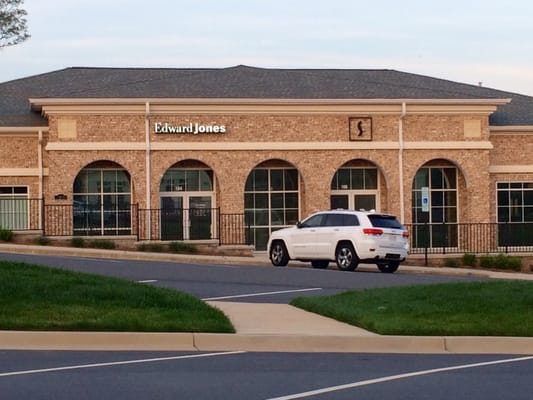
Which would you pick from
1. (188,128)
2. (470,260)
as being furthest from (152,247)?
(470,260)

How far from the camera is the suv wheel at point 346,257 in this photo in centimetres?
3188

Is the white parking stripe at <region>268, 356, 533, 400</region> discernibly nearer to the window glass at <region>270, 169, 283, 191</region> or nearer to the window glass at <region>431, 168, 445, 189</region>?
the window glass at <region>270, 169, 283, 191</region>

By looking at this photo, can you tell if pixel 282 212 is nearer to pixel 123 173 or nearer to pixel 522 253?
pixel 123 173

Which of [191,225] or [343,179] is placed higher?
[343,179]

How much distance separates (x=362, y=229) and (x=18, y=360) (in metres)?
19.0

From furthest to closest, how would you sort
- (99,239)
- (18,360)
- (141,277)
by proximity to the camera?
(99,239)
(141,277)
(18,360)

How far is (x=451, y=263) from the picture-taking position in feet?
125

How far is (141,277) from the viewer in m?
26.4

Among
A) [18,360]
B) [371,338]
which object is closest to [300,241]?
[371,338]

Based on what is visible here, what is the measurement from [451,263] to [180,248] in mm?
8807

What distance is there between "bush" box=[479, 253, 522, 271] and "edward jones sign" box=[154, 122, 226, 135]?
393 inches

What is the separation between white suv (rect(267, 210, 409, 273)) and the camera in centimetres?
3173

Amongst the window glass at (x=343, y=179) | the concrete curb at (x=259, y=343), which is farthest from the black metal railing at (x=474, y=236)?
the concrete curb at (x=259, y=343)

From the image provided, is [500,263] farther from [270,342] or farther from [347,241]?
[270,342]
